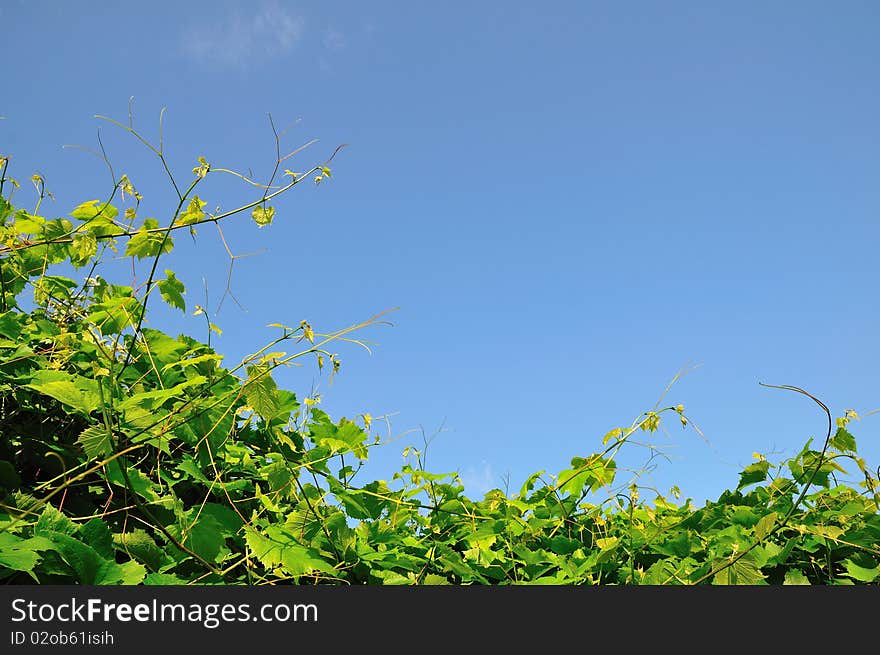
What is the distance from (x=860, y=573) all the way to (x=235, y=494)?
2.31 metres

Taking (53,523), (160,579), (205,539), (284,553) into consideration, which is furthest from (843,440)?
(53,523)

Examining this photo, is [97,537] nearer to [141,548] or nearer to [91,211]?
[141,548]

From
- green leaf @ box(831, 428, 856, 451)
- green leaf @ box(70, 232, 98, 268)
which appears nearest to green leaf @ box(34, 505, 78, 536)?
green leaf @ box(70, 232, 98, 268)

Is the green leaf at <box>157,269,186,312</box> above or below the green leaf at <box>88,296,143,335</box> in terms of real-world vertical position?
above

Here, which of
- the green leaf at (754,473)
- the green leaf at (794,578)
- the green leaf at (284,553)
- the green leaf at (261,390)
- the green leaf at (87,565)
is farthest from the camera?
the green leaf at (754,473)

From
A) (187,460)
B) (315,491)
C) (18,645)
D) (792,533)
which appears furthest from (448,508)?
(18,645)

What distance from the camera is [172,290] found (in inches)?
110

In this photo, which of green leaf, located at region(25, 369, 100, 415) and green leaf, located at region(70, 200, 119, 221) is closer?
green leaf, located at region(25, 369, 100, 415)

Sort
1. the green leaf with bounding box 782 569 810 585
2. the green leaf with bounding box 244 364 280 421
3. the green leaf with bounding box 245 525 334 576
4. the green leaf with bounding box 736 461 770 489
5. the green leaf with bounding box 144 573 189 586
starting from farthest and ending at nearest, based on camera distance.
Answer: the green leaf with bounding box 736 461 770 489 → the green leaf with bounding box 782 569 810 585 → the green leaf with bounding box 244 364 280 421 → the green leaf with bounding box 245 525 334 576 → the green leaf with bounding box 144 573 189 586

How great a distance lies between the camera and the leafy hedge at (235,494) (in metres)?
2.03

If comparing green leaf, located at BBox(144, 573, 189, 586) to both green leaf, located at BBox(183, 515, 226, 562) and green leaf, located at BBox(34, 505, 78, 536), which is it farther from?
green leaf, located at BBox(34, 505, 78, 536)

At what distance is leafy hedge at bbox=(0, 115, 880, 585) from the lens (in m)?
2.03

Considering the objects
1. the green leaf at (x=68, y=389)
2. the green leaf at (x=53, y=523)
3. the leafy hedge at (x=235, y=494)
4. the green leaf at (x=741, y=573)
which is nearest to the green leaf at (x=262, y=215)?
the leafy hedge at (x=235, y=494)

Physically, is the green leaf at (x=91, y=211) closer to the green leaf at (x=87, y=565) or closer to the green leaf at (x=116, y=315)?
the green leaf at (x=116, y=315)
